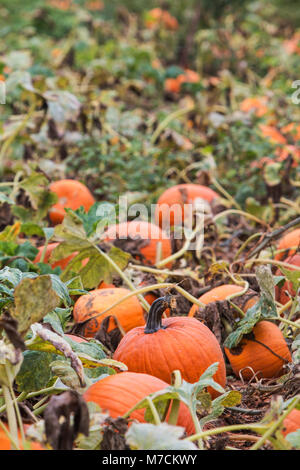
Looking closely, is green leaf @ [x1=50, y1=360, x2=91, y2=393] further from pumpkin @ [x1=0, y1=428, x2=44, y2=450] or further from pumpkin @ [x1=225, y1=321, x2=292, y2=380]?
pumpkin @ [x1=225, y1=321, x2=292, y2=380]

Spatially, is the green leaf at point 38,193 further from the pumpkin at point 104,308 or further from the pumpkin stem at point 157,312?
the pumpkin stem at point 157,312

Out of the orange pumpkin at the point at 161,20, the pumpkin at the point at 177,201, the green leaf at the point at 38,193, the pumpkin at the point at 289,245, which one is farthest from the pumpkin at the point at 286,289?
the orange pumpkin at the point at 161,20

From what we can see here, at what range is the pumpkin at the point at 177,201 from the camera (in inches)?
131

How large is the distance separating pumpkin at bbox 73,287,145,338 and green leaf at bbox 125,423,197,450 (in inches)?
40.6

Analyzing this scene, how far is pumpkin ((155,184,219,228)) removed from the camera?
131 inches

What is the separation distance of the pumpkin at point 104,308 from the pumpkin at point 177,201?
1.01 meters

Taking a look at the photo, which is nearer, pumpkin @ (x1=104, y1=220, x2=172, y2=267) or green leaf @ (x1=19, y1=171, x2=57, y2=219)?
pumpkin @ (x1=104, y1=220, x2=172, y2=267)

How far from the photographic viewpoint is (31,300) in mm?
1265

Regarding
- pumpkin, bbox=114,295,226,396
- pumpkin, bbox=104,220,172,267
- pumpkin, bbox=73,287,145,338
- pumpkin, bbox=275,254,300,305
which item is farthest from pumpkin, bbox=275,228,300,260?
pumpkin, bbox=114,295,226,396

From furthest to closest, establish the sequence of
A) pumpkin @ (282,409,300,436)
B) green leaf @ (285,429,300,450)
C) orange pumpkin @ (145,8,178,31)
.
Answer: orange pumpkin @ (145,8,178,31)
pumpkin @ (282,409,300,436)
green leaf @ (285,429,300,450)

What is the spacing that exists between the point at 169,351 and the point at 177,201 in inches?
67.2

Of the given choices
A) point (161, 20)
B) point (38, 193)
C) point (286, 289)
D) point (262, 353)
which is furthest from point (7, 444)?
point (161, 20)
